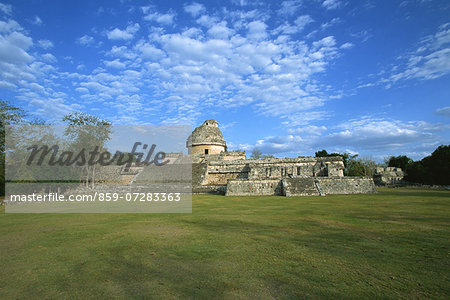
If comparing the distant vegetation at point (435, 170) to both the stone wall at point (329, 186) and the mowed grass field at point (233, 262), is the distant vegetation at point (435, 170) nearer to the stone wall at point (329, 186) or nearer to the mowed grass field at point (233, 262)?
the stone wall at point (329, 186)

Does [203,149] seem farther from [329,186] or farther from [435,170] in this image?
[435,170]

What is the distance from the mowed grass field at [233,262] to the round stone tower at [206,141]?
1071 inches

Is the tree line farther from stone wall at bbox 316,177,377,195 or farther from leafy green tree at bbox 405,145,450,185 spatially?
leafy green tree at bbox 405,145,450,185

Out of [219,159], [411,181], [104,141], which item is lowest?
[411,181]

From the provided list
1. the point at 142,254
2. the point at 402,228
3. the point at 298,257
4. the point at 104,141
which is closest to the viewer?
the point at 298,257

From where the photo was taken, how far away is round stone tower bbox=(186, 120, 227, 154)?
33.8 meters

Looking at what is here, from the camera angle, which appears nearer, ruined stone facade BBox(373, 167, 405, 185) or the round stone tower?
the round stone tower

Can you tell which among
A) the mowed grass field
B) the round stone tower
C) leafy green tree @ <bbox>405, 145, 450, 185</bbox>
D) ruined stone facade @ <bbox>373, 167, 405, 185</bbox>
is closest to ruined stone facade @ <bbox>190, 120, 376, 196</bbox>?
the round stone tower

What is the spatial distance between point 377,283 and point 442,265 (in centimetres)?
144

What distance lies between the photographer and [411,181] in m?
36.2

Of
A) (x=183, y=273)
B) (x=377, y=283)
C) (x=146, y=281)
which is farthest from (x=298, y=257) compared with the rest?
(x=146, y=281)

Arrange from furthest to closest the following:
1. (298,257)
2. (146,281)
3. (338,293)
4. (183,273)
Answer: (298,257)
(183,273)
(146,281)
(338,293)

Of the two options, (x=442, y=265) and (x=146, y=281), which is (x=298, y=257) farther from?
(x=146, y=281)

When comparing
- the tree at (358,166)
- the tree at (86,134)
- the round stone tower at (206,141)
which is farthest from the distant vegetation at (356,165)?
the tree at (86,134)
